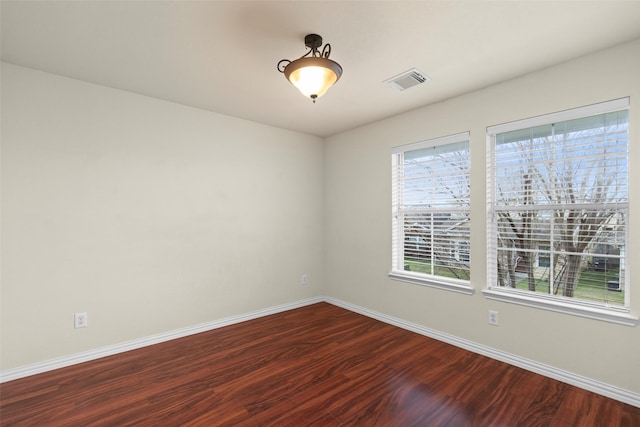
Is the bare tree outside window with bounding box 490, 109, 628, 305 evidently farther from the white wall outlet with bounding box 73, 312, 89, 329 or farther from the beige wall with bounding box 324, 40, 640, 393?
the white wall outlet with bounding box 73, 312, 89, 329

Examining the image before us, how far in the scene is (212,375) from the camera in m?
2.48

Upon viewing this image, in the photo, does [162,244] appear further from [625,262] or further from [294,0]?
[625,262]

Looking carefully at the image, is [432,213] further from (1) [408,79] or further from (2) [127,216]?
(2) [127,216]

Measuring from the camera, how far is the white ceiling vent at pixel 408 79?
2.59m

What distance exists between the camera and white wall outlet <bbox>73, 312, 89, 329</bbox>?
2.68 meters

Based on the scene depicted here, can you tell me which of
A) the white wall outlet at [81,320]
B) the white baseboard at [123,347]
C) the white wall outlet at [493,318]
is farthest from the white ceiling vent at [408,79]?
the white wall outlet at [81,320]

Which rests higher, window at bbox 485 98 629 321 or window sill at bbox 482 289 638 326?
window at bbox 485 98 629 321

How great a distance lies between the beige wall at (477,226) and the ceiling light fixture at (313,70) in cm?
128

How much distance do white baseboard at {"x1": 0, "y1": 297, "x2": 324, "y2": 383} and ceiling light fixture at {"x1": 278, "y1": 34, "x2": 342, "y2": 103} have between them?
2861 millimetres

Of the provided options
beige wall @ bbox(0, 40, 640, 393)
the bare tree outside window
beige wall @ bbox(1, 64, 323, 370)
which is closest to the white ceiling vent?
beige wall @ bbox(0, 40, 640, 393)

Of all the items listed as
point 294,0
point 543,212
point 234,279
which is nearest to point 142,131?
point 234,279

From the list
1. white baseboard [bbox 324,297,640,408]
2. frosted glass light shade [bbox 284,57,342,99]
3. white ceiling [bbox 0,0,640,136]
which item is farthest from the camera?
white baseboard [bbox 324,297,640,408]

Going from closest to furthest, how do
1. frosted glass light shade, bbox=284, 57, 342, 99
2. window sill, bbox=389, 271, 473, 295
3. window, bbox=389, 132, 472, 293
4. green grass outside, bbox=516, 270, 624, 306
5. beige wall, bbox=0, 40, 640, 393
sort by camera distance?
frosted glass light shade, bbox=284, 57, 342, 99 < green grass outside, bbox=516, 270, 624, 306 < beige wall, bbox=0, 40, 640, 393 < window sill, bbox=389, 271, 473, 295 < window, bbox=389, 132, 472, 293

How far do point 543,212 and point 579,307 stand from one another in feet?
2.63
